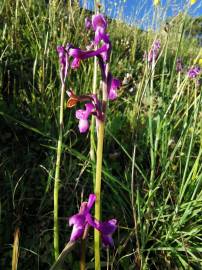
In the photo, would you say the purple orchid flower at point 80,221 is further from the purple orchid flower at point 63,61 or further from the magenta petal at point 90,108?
the purple orchid flower at point 63,61

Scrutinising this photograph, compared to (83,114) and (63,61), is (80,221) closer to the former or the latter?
(83,114)

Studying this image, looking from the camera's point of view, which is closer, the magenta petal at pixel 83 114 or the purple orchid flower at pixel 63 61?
the magenta petal at pixel 83 114

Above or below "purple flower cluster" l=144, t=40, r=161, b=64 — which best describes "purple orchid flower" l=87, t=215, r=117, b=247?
below

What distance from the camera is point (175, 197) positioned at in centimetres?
155

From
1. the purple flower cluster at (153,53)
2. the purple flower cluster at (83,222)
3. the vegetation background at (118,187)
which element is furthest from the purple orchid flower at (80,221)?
the purple flower cluster at (153,53)

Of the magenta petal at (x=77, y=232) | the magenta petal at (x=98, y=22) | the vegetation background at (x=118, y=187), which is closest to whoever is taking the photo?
the magenta petal at (x=77, y=232)

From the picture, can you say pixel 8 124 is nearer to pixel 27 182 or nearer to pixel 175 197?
pixel 27 182

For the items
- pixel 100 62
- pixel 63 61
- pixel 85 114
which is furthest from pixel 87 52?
pixel 63 61

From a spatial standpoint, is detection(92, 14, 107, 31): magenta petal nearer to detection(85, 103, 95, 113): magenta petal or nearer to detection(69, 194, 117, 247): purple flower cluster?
detection(85, 103, 95, 113): magenta petal

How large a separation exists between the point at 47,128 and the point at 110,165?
15.2 inches

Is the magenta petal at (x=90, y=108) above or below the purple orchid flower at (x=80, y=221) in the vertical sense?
above

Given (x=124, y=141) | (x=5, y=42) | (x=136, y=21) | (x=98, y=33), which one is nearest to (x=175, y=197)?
(x=124, y=141)

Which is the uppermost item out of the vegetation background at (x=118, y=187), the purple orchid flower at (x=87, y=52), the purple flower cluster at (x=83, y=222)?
the purple orchid flower at (x=87, y=52)

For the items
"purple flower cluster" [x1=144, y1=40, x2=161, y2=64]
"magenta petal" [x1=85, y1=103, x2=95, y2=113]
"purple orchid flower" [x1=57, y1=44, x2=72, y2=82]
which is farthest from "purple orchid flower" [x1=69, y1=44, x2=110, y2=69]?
"purple flower cluster" [x1=144, y1=40, x2=161, y2=64]
